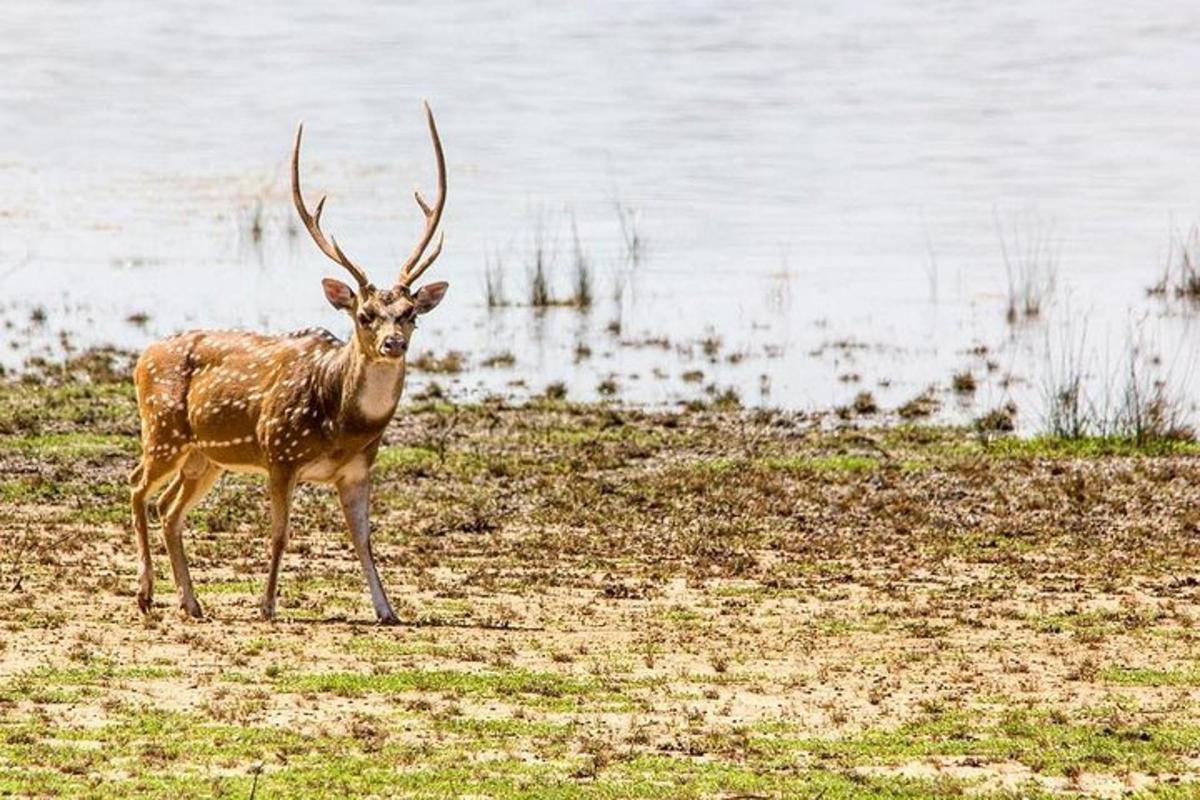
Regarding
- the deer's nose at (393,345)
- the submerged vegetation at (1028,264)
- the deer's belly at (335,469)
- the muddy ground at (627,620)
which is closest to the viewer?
the muddy ground at (627,620)

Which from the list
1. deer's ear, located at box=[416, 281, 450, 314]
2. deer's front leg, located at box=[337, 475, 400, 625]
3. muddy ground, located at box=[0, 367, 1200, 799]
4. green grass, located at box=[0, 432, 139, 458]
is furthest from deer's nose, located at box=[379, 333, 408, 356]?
green grass, located at box=[0, 432, 139, 458]

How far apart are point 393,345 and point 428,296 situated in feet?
2.18

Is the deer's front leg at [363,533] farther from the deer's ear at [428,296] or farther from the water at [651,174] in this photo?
the water at [651,174]

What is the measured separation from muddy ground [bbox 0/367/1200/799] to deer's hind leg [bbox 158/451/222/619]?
40 centimetres

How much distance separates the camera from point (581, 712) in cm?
1323

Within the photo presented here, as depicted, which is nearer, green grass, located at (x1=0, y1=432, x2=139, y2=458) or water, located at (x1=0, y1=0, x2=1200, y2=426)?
green grass, located at (x1=0, y1=432, x2=139, y2=458)

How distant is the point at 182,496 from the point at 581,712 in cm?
434

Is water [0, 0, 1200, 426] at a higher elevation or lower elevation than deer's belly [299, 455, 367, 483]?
higher

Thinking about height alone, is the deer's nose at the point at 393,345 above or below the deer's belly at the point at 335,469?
above

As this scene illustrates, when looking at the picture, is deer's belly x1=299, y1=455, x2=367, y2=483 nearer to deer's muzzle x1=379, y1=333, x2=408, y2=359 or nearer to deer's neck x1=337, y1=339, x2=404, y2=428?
deer's neck x1=337, y1=339, x2=404, y2=428

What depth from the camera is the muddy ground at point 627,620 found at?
12203 millimetres

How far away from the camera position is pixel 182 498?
16.7 m

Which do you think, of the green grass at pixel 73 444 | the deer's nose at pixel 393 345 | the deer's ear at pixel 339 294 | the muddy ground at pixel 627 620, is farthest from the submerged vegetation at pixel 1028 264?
the deer's nose at pixel 393 345

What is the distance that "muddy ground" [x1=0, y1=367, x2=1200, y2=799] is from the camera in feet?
40.0
